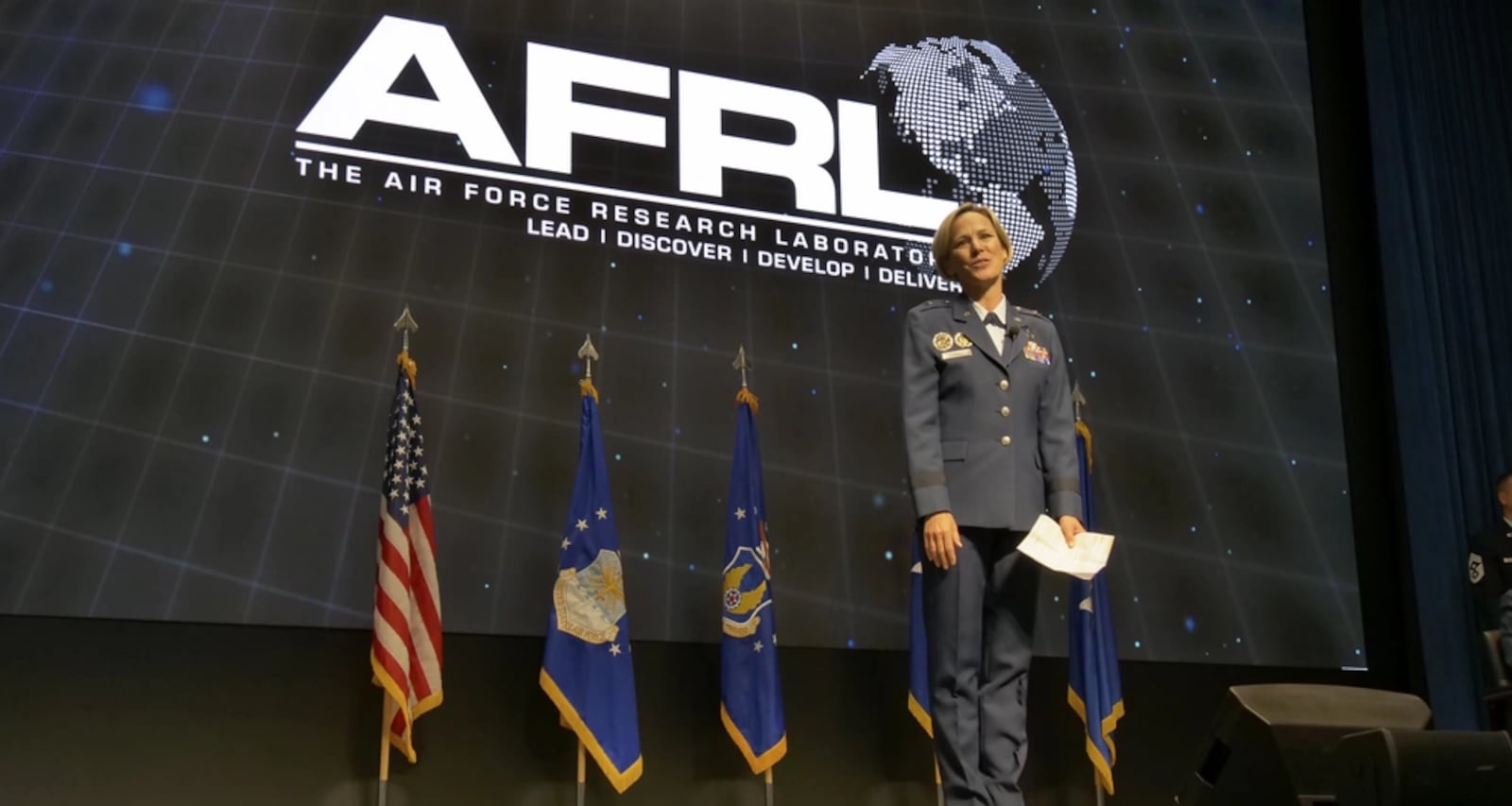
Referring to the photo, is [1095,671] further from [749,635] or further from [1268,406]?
[1268,406]

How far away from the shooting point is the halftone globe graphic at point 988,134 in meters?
5.21

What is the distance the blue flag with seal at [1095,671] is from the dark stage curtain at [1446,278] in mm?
1578

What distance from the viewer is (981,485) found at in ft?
8.98

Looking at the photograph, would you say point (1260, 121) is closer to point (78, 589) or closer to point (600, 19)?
point (600, 19)

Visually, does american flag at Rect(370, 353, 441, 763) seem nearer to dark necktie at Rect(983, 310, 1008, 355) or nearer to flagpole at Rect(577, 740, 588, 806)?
flagpole at Rect(577, 740, 588, 806)

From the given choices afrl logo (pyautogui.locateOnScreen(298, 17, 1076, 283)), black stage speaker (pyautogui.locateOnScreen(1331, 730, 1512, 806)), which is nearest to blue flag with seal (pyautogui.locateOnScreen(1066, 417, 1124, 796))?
afrl logo (pyautogui.locateOnScreen(298, 17, 1076, 283))

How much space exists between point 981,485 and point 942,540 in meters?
0.16

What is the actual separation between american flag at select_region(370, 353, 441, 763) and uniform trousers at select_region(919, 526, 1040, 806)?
70.8 inches

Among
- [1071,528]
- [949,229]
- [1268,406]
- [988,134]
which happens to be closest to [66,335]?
[949,229]

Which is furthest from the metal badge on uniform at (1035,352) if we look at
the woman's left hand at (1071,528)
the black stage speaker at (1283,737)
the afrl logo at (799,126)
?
the afrl logo at (799,126)

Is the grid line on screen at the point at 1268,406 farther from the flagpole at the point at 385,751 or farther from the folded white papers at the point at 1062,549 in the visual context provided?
the flagpole at the point at 385,751

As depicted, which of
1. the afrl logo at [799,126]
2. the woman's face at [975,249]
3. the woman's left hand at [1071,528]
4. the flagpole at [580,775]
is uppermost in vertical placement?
the afrl logo at [799,126]

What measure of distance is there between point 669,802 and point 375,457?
1424 mm

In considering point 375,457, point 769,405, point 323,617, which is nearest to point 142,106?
point 375,457
